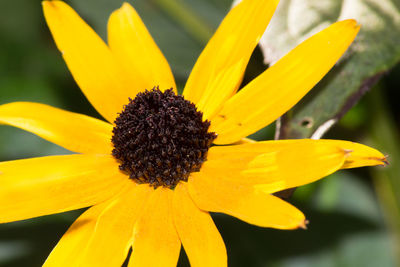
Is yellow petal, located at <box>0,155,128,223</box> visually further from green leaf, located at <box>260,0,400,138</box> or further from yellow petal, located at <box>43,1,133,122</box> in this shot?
green leaf, located at <box>260,0,400,138</box>

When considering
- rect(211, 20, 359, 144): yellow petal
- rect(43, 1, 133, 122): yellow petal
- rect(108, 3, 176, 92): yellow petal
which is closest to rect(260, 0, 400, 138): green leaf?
rect(211, 20, 359, 144): yellow petal

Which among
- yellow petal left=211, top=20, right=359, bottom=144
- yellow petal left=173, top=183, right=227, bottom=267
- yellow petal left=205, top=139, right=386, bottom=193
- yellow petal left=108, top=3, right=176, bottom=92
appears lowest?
yellow petal left=173, top=183, right=227, bottom=267

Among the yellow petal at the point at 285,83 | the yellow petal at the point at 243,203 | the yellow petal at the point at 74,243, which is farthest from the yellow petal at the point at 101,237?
the yellow petal at the point at 285,83

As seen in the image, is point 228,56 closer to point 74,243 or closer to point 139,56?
point 139,56

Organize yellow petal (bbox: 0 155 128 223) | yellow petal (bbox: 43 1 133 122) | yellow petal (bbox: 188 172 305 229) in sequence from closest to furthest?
yellow petal (bbox: 188 172 305 229)
yellow petal (bbox: 0 155 128 223)
yellow petal (bbox: 43 1 133 122)

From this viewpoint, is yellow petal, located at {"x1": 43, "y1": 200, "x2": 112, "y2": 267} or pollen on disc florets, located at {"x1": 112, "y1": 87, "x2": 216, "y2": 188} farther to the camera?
pollen on disc florets, located at {"x1": 112, "y1": 87, "x2": 216, "y2": 188}

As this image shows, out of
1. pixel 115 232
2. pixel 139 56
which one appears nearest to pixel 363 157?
pixel 115 232
